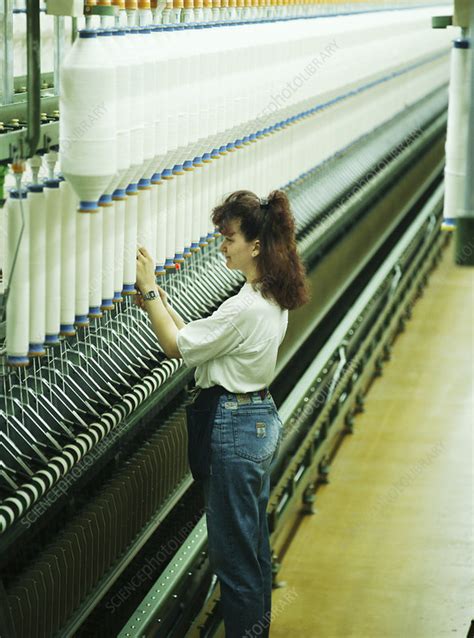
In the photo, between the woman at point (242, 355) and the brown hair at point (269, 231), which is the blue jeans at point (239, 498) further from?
the brown hair at point (269, 231)

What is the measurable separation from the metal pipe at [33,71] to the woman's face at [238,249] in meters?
0.92

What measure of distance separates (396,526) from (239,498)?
2.30 m

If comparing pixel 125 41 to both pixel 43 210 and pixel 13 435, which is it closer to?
pixel 43 210

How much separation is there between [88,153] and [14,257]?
309 millimetres

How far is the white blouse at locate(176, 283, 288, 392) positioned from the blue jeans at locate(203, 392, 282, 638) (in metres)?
0.07

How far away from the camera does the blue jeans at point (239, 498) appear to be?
3.70m

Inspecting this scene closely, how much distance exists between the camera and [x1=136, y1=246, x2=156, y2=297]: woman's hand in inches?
135

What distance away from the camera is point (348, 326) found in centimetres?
648

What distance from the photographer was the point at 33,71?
283 cm

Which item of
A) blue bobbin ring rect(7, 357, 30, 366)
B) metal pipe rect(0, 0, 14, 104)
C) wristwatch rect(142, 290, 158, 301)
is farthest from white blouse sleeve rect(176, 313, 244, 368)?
metal pipe rect(0, 0, 14, 104)

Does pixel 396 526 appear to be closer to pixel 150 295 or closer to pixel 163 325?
pixel 163 325

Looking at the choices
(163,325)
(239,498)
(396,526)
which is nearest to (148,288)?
(163,325)

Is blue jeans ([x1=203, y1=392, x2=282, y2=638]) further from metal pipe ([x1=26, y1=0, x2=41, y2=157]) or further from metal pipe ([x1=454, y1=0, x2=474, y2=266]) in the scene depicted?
metal pipe ([x1=454, y1=0, x2=474, y2=266])

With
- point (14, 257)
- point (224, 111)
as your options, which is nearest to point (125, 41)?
point (14, 257)
